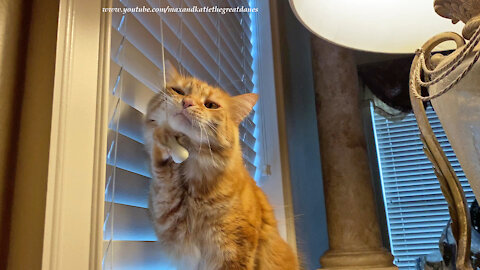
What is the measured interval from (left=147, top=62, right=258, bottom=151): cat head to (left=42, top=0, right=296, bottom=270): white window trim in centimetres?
11

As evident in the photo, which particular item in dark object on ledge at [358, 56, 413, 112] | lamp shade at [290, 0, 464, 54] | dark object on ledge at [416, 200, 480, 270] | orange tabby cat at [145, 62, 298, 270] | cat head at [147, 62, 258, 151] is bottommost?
dark object on ledge at [416, 200, 480, 270]

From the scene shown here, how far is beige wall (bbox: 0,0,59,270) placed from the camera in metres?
0.38

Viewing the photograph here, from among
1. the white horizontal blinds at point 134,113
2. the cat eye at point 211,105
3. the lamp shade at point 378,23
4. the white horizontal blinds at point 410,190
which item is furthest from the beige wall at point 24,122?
the white horizontal blinds at point 410,190

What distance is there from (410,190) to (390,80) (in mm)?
610

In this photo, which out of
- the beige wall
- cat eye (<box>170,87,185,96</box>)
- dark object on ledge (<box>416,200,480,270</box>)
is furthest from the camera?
dark object on ledge (<box>416,200,480,270</box>)

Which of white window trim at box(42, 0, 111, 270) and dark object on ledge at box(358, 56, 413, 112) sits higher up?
dark object on ledge at box(358, 56, 413, 112)

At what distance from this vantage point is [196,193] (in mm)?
571

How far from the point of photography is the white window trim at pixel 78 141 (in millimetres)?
394

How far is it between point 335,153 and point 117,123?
3.56ft

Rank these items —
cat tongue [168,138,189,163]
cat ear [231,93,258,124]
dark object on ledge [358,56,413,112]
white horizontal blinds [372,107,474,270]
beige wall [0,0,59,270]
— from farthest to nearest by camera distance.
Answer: dark object on ledge [358,56,413,112] < white horizontal blinds [372,107,474,270] < cat ear [231,93,258,124] < cat tongue [168,138,189,163] < beige wall [0,0,59,270]

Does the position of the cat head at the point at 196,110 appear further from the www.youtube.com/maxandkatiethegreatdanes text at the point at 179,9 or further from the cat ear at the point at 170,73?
the www.youtube.com/maxandkatiethegreatdanes text at the point at 179,9

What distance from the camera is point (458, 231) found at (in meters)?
0.74

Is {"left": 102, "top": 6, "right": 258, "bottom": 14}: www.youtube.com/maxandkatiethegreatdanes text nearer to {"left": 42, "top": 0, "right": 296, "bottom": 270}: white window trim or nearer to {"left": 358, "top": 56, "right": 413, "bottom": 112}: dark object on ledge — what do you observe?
{"left": 42, "top": 0, "right": 296, "bottom": 270}: white window trim

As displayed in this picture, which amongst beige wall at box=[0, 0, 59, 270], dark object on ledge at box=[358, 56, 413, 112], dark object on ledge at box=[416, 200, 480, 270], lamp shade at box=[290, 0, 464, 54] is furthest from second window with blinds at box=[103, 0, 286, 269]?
dark object on ledge at box=[358, 56, 413, 112]
